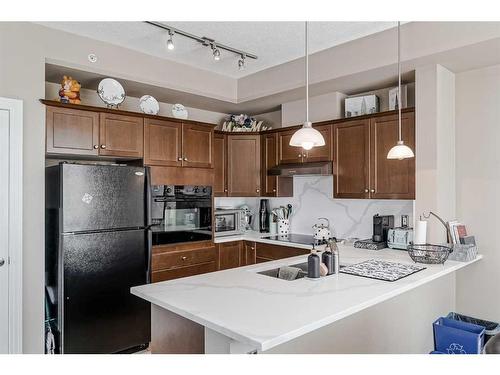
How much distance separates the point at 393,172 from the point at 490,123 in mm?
817

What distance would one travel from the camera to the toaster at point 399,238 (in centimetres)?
312

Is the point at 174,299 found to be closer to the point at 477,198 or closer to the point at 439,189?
the point at 439,189

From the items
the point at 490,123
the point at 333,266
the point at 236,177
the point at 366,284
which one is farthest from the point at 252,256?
the point at 490,123

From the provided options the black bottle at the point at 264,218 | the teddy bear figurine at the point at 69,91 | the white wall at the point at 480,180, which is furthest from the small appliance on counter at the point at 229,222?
the white wall at the point at 480,180

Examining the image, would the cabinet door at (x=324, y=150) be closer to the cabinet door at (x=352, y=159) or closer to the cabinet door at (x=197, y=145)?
the cabinet door at (x=352, y=159)

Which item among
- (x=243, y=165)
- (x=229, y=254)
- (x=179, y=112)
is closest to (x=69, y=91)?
(x=179, y=112)

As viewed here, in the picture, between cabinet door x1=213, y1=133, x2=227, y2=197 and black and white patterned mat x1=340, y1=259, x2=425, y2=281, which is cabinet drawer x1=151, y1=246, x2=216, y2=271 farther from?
black and white patterned mat x1=340, y1=259, x2=425, y2=281

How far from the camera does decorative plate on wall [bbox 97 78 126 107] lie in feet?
10.4

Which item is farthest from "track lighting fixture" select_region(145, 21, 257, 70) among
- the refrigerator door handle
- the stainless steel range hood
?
the refrigerator door handle

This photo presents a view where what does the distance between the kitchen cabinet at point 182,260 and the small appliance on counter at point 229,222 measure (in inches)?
15.2

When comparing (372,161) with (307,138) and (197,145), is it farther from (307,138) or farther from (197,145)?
(197,145)

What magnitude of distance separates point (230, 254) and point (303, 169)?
1219mm

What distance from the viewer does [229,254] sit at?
3.98m

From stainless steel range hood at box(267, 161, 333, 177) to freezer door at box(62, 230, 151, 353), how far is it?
161 cm
